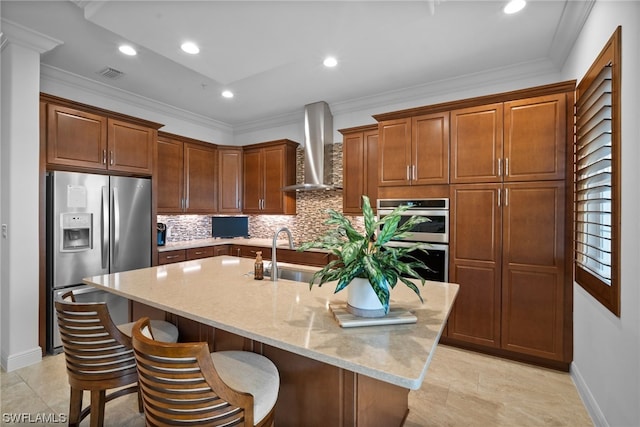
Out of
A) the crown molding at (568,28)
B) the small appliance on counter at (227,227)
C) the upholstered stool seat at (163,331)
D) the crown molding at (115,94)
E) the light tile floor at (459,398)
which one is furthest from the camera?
the small appliance on counter at (227,227)

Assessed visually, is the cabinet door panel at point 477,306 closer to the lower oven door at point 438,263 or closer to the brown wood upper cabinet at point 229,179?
the lower oven door at point 438,263

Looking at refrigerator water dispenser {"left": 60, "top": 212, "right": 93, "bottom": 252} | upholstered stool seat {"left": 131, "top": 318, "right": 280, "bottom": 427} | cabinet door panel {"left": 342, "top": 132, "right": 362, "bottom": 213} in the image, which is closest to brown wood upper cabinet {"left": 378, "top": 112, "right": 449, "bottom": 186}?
cabinet door panel {"left": 342, "top": 132, "right": 362, "bottom": 213}

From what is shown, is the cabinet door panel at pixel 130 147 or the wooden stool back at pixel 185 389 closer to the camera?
the wooden stool back at pixel 185 389

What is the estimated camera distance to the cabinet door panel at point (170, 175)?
4.20 m

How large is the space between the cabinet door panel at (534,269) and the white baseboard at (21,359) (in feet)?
13.9

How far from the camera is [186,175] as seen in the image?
4531 millimetres

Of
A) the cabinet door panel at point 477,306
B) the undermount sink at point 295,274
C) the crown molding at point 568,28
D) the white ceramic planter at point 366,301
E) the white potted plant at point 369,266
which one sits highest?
the crown molding at point 568,28

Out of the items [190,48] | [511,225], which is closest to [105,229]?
[190,48]

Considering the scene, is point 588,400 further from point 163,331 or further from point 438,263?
point 163,331

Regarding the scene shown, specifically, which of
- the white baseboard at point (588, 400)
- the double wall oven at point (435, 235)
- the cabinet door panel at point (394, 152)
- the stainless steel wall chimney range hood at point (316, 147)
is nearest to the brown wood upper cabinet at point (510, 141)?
the double wall oven at point (435, 235)

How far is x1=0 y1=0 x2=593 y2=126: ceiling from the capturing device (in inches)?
82.0

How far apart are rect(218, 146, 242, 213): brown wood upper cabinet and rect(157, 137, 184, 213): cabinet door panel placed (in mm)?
650

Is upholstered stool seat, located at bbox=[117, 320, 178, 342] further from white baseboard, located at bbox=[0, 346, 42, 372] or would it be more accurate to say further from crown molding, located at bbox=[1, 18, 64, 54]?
crown molding, located at bbox=[1, 18, 64, 54]

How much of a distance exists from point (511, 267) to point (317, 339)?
2.34 metres
